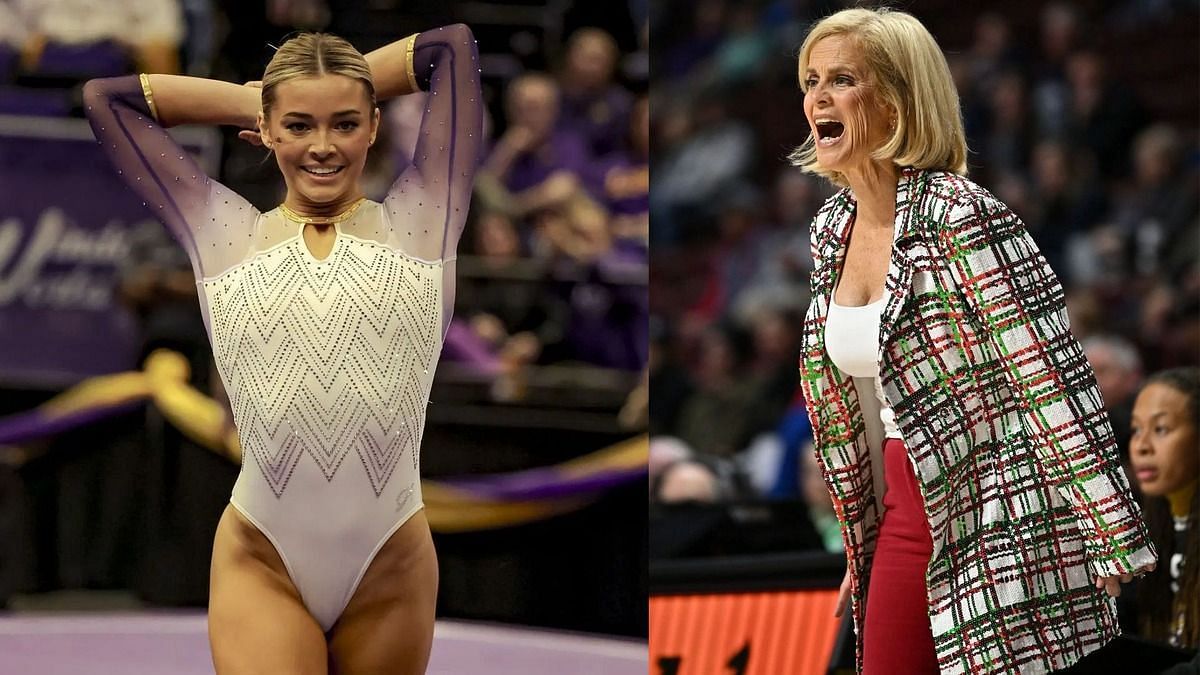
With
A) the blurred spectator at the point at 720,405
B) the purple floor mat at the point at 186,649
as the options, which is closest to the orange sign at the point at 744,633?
the purple floor mat at the point at 186,649

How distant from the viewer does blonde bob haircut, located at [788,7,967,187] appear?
8.45ft

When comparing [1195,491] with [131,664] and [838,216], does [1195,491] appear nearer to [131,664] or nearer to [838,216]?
[838,216]

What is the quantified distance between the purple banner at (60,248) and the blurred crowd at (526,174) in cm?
10

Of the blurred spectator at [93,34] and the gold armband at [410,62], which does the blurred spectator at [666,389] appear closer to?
the blurred spectator at [93,34]

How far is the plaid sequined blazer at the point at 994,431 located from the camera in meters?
2.41

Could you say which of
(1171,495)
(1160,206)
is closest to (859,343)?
(1171,495)

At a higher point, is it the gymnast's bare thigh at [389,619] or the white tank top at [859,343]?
the white tank top at [859,343]

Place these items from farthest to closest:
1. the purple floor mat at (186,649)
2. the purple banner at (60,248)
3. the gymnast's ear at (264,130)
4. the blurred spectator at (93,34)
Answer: the purple banner at (60,248) → the blurred spectator at (93,34) → the purple floor mat at (186,649) → the gymnast's ear at (264,130)

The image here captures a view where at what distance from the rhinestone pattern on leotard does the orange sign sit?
1.44m

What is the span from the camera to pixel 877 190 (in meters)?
2.66

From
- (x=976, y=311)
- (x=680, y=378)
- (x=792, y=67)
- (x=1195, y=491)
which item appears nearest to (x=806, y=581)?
(x=1195, y=491)

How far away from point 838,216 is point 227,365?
107 cm

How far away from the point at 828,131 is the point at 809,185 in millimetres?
5433

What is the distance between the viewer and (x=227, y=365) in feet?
Answer: 8.24
